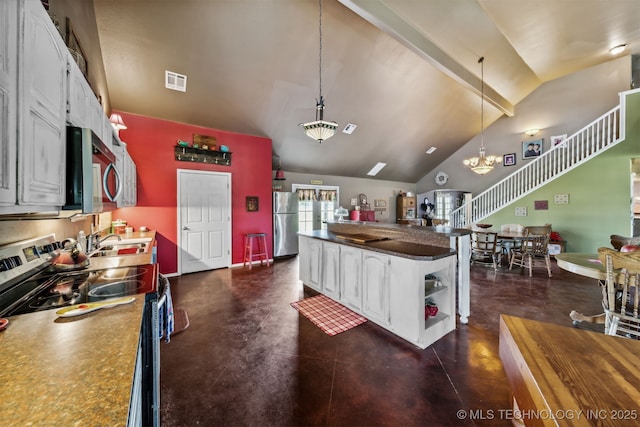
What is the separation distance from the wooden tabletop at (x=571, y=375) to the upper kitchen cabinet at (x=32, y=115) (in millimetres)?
1655

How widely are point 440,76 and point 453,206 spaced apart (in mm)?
4253

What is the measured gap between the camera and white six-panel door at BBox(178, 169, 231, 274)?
446cm

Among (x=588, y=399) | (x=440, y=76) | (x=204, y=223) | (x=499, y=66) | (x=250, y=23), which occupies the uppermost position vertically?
(x=499, y=66)

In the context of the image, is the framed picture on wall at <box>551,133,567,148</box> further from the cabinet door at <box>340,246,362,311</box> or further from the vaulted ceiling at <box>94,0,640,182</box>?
the cabinet door at <box>340,246,362,311</box>

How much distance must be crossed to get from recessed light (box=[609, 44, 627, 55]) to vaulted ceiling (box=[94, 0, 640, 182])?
0.07m

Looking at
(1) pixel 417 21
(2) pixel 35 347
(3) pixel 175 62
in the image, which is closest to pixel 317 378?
(2) pixel 35 347

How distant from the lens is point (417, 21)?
11.5ft

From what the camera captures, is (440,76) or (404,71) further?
(440,76)

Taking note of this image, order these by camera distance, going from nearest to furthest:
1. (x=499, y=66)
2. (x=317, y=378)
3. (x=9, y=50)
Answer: (x=9, y=50)
(x=317, y=378)
(x=499, y=66)

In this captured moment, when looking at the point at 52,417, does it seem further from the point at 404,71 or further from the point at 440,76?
the point at 440,76

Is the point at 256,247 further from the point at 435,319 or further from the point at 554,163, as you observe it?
the point at 554,163

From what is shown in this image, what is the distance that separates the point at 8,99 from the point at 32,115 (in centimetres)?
11

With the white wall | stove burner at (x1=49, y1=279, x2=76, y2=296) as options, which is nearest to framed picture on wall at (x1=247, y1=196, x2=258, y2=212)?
stove burner at (x1=49, y1=279, x2=76, y2=296)

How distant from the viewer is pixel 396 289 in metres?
2.32
